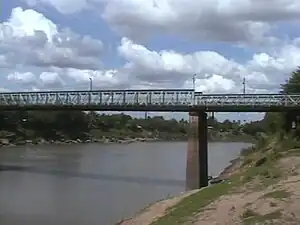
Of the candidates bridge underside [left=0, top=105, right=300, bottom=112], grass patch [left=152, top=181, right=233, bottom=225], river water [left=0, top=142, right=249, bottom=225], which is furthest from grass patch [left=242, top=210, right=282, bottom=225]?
bridge underside [left=0, top=105, right=300, bottom=112]

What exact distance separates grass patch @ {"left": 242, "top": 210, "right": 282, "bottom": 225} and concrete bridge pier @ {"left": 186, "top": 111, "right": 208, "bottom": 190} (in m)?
39.1

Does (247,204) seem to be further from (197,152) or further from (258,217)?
(197,152)

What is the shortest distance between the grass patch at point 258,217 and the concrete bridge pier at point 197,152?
128ft

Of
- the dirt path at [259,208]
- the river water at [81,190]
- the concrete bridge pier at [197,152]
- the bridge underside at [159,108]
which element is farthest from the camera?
the bridge underside at [159,108]

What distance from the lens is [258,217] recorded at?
16.3 metres

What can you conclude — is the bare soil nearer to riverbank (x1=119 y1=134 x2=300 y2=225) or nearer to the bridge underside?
riverbank (x1=119 y1=134 x2=300 y2=225)

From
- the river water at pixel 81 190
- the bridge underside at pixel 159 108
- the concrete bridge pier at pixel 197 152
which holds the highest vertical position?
the bridge underside at pixel 159 108

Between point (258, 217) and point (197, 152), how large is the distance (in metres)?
45.1

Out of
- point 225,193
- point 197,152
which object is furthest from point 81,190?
point 225,193

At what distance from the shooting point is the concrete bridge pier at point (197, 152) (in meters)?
58.3

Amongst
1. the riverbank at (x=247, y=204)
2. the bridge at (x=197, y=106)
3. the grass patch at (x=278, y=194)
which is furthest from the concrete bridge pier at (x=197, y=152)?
the grass patch at (x=278, y=194)

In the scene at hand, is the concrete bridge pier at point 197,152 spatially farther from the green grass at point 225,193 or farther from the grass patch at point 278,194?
the grass patch at point 278,194

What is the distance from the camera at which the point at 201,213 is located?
64.3ft

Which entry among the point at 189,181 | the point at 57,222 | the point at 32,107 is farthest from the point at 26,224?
the point at 32,107
